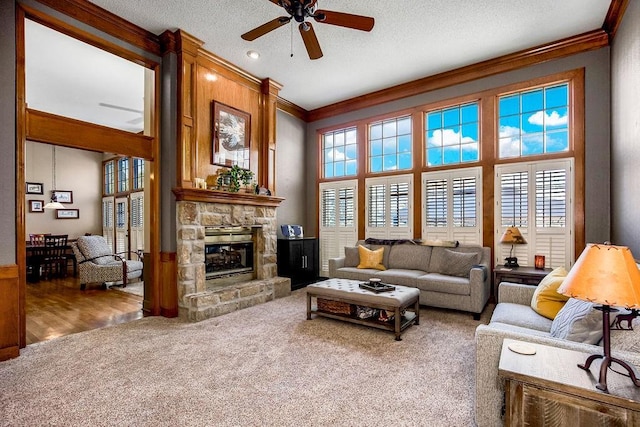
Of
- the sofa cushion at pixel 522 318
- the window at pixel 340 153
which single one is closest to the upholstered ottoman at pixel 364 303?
the sofa cushion at pixel 522 318

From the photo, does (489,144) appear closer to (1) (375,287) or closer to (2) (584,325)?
(1) (375,287)

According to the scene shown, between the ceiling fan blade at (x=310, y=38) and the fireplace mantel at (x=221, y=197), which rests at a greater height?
the ceiling fan blade at (x=310, y=38)

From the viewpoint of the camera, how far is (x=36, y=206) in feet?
26.3

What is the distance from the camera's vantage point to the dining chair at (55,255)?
687 centimetres

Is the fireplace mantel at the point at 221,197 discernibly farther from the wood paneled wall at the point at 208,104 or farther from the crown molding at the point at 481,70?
the crown molding at the point at 481,70

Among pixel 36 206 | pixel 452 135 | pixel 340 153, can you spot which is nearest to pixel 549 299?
pixel 452 135

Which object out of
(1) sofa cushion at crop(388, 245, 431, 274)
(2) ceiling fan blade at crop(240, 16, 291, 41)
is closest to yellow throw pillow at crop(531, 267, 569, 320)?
(1) sofa cushion at crop(388, 245, 431, 274)

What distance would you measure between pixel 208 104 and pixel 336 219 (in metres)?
3.17

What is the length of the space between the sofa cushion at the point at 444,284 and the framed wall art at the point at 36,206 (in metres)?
9.28

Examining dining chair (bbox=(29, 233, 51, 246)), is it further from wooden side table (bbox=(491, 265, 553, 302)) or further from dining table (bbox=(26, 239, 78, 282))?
wooden side table (bbox=(491, 265, 553, 302))

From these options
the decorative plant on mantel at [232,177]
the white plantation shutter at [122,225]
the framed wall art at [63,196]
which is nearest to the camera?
the decorative plant on mantel at [232,177]

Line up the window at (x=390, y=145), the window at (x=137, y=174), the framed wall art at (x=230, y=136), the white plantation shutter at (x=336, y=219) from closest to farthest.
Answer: the framed wall art at (x=230, y=136), the window at (x=390, y=145), the white plantation shutter at (x=336, y=219), the window at (x=137, y=174)

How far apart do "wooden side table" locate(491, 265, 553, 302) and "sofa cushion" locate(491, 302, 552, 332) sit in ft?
4.34

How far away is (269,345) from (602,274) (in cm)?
272
